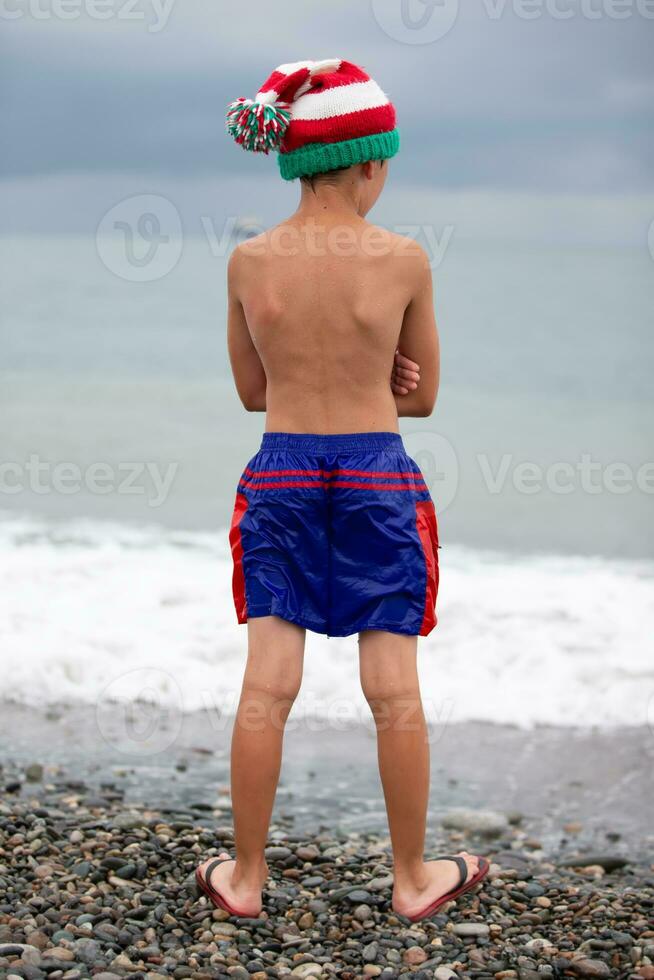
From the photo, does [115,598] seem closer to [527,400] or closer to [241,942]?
[241,942]

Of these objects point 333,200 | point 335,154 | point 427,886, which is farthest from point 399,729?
point 335,154

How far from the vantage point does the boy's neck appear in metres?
→ 3.16

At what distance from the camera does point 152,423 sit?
1255 cm

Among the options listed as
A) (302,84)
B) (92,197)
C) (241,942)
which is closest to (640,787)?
(241,942)

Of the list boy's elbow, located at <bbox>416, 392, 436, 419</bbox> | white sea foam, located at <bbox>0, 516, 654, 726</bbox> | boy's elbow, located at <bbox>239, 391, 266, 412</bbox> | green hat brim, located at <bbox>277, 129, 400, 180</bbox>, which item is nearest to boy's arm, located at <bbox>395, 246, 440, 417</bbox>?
boy's elbow, located at <bbox>416, 392, 436, 419</bbox>

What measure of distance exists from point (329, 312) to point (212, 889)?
1496mm

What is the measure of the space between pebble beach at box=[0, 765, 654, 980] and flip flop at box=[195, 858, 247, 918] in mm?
23

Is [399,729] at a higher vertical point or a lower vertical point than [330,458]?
lower

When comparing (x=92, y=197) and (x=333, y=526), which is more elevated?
(x=92, y=197)

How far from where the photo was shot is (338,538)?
3.15m

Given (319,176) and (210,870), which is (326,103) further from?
(210,870)

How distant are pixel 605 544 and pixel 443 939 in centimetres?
642

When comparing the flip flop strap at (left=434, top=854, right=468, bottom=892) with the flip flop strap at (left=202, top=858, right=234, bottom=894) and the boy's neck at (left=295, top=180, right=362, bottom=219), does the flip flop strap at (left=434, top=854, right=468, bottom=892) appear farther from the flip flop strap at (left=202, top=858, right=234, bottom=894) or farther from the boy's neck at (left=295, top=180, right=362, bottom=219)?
the boy's neck at (left=295, top=180, right=362, bottom=219)

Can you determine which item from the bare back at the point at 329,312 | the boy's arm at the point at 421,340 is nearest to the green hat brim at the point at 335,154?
the bare back at the point at 329,312
